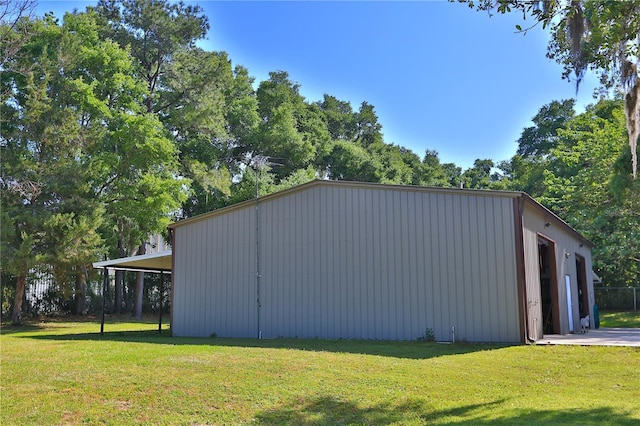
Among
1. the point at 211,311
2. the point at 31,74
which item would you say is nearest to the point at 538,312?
the point at 211,311

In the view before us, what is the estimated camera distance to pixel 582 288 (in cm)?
2022

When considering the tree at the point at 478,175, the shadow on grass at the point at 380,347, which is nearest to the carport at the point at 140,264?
the shadow on grass at the point at 380,347

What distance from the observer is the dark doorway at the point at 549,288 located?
15508mm

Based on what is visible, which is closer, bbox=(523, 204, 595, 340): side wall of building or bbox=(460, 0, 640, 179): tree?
bbox=(460, 0, 640, 179): tree

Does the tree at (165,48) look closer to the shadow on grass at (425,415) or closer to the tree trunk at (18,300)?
the tree trunk at (18,300)

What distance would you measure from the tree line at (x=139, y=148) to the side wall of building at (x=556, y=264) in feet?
7.38

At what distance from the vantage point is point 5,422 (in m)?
6.71

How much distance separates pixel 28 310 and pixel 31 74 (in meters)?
10.8

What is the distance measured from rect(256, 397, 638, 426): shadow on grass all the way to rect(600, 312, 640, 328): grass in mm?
16141

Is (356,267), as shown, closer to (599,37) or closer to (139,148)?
(599,37)

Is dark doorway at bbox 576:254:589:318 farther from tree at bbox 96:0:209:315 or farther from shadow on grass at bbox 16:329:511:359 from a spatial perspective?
tree at bbox 96:0:209:315

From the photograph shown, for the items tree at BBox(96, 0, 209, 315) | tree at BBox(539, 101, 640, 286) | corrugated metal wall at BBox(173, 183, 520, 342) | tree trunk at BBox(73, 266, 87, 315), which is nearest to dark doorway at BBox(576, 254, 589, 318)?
tree at BBox(539, 101, 640, 286)

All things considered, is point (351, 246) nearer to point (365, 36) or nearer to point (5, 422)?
point (365, 36)

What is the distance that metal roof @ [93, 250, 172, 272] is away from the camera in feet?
55.0
